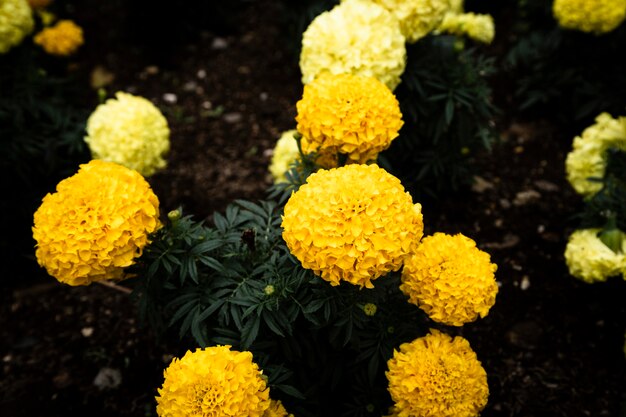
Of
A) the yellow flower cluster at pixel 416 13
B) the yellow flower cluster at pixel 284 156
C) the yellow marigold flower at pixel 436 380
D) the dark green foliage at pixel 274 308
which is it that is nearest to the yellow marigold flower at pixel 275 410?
the dark green foliage at pixel 274 308

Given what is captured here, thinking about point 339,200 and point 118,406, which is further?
point 118,406

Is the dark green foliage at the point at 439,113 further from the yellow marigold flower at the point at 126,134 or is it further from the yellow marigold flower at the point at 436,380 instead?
the yellow marigold flower at the point at 126,134

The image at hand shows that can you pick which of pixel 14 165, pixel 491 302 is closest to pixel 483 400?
pixel 491 302

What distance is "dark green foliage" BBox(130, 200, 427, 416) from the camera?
2111mm

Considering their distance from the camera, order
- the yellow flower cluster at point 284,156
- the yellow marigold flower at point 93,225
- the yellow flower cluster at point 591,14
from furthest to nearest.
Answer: the yellow flower cluster at point 591,14, the yellow flower cluster at point 284,156, the yellow marigold flower at point 93,225

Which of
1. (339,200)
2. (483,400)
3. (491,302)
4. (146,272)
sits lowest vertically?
(483,400)

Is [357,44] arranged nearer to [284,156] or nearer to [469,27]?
[284,156]

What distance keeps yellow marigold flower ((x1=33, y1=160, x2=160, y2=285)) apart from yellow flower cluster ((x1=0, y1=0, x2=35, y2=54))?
176cm

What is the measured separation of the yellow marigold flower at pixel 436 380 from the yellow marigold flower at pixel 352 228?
495mm

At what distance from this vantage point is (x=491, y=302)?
2164 mm

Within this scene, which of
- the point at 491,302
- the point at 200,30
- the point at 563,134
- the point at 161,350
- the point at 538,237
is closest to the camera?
the point at 491,302

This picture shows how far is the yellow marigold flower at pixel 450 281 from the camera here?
206 cm

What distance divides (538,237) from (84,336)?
3319mm

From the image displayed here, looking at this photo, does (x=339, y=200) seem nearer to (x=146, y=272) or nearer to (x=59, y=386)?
(x=146, y=272)
